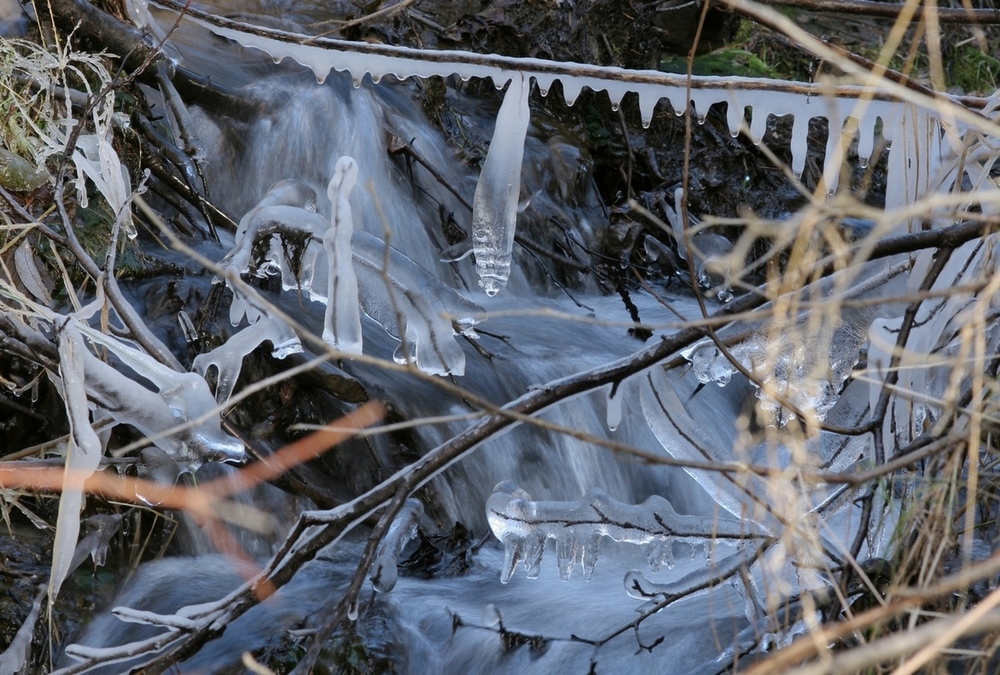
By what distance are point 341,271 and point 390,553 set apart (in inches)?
31.6

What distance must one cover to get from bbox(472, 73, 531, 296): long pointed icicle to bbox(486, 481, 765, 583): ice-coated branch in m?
0.87

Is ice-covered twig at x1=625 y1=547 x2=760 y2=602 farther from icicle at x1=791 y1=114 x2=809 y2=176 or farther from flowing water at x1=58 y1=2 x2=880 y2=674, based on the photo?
icicle at x1=791 y1=114 x2=809 y2=176

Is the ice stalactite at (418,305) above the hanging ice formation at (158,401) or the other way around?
above

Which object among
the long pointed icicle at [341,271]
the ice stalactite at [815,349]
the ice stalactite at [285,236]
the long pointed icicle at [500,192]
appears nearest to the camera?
the ice stalactite at [815,349]

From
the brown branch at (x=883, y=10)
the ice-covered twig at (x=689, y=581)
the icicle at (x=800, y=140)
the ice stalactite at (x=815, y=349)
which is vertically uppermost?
the brown branch at (x=883, y=10)

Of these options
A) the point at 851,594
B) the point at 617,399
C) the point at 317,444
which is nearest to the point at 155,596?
the point at 317,444

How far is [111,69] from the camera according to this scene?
389cm

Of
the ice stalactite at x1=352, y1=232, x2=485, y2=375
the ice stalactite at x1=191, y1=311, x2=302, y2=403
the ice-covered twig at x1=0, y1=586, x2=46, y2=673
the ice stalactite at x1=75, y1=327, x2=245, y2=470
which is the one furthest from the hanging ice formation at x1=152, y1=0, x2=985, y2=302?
the ice-covered twig at x1=0, y1=586, x2=46, y2=673

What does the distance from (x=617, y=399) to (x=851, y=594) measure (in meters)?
0.61

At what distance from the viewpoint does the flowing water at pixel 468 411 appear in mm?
2729

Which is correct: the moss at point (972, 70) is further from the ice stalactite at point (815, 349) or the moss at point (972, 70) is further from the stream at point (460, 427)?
the ice stalactite at point (815, 349)

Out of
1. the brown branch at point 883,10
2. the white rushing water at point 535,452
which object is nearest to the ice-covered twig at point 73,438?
the white rushing water at point 535,452

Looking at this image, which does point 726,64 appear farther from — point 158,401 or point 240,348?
point 158,401

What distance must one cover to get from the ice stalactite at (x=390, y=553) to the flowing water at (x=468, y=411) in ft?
0.29
